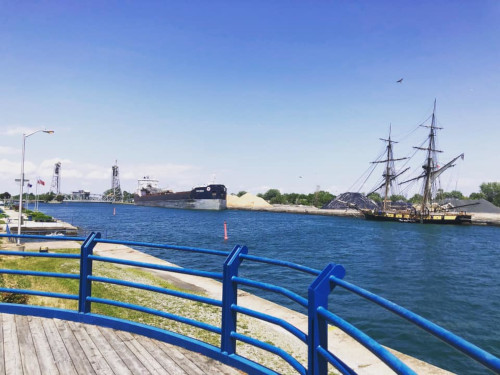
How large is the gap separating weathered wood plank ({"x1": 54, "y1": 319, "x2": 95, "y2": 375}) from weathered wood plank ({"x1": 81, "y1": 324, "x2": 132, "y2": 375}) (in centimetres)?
21

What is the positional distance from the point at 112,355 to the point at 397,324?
524 inches

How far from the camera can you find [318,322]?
3115mm

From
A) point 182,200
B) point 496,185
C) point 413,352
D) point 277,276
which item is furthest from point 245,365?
point 496,185

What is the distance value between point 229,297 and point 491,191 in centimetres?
18999

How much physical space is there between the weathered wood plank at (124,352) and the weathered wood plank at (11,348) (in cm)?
108

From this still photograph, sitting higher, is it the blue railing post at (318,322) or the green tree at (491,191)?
the green tree at (491,191)

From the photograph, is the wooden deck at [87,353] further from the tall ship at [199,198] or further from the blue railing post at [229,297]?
the tall ship at [199,198]

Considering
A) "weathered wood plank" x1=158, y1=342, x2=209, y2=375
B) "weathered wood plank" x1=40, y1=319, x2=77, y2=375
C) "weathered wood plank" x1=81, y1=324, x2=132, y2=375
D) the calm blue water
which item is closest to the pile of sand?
the calm blue water

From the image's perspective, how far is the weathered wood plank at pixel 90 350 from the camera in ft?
13.9

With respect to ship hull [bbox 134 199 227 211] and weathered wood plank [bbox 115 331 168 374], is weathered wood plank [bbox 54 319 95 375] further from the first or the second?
ship hull [bbox 134 199 227 211]

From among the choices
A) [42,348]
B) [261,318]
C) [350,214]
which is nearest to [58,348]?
[42,348]

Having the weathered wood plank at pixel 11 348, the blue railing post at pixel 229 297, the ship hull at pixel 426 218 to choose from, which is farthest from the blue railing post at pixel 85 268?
the ship hull at pixel 426 218

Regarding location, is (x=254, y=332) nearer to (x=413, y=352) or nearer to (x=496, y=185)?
(x=413, y=352)

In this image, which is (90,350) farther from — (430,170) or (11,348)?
(430,170)
